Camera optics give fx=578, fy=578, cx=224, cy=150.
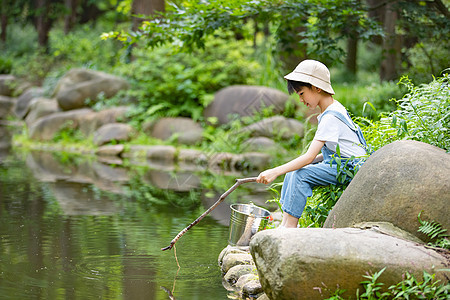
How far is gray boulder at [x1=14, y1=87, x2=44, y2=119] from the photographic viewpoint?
18302 millimetres

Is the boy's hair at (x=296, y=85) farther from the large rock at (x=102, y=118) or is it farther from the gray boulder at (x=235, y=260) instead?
the large rock at (x=102, y=118)

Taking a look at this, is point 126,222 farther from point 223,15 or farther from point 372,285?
point 372,285

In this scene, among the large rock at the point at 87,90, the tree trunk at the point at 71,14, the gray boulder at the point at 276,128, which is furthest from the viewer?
the tree trunk at the point at 71,14

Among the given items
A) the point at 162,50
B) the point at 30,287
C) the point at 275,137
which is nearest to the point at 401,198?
the point at 30,287

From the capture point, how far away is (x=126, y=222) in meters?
6.13

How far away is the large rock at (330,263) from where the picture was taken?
3.00m

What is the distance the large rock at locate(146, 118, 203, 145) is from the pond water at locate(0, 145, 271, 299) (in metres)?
2.52

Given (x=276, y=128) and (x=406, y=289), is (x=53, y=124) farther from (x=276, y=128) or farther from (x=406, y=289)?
(x=406, y=289)

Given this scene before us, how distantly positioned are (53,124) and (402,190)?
12.4m

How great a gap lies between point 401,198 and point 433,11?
5.07m

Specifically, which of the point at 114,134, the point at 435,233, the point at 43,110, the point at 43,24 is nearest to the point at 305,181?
the point at 435,233

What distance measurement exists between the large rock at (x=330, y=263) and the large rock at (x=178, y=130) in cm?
976

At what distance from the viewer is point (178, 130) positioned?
13180 millimetres

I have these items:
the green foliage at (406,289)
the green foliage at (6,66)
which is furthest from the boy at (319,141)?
the green foliage at (6,66)
